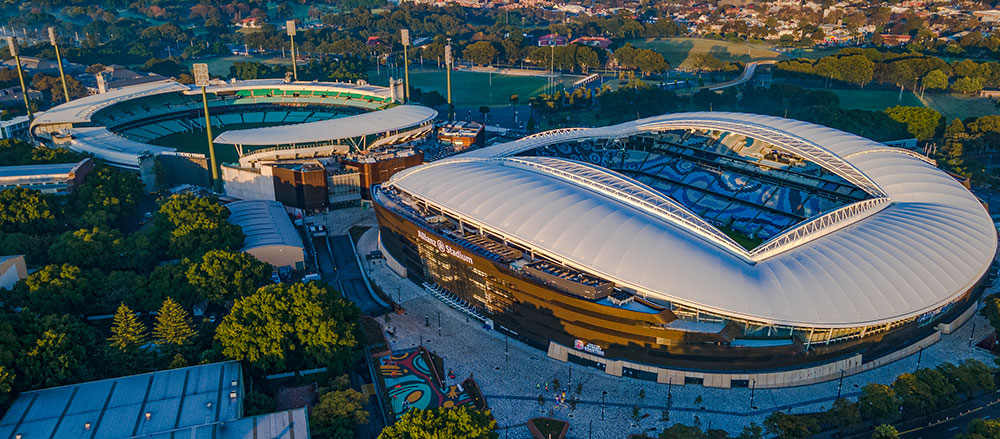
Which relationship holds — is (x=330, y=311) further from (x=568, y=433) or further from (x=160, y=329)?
(x=568, y=433)

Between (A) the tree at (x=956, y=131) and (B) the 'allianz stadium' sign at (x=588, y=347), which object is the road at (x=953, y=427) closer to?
(B) the 'allianz stadium' sign at (x=588, y=347)

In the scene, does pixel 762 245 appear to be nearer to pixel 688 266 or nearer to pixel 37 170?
pixel 688 266

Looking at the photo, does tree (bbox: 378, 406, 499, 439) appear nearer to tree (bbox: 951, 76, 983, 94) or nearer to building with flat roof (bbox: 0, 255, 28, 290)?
building with flat roof (bbox: 0, 255, 28, 290)

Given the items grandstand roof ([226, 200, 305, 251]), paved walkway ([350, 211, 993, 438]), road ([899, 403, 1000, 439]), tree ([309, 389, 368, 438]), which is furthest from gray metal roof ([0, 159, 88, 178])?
road ([899, 403, 1000, 439])

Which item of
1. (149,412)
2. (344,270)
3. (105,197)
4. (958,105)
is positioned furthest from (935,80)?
(149,412)

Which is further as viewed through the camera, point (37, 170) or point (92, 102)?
point (92, 102)

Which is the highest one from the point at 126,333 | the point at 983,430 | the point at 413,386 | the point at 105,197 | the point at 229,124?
the point at 105,197
